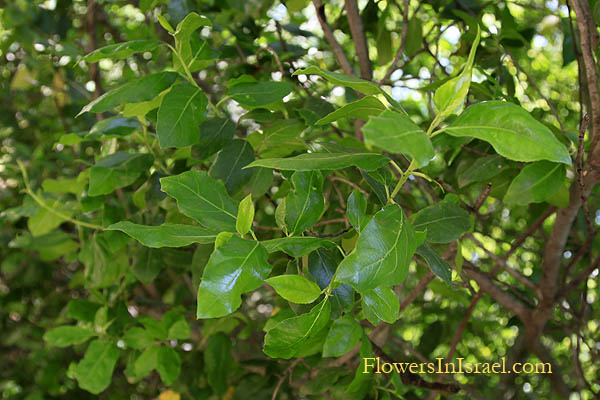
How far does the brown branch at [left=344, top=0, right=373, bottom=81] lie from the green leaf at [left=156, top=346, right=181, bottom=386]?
0.61 meters

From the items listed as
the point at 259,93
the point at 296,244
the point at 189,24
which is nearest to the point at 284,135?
the point at 259,93

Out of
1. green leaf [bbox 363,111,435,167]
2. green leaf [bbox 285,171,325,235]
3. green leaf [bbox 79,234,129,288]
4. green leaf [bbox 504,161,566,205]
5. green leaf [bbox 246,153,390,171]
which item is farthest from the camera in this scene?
green leaf [bbox 79,234,129,288]

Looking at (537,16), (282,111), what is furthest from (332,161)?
(537,16)

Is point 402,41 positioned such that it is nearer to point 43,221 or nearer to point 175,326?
point 175,326

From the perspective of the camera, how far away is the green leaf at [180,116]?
0.70 meters

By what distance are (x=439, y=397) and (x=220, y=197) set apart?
728mm

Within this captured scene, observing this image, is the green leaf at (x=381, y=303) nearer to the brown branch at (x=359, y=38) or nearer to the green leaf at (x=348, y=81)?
the green leaf at (x=348, y=81)

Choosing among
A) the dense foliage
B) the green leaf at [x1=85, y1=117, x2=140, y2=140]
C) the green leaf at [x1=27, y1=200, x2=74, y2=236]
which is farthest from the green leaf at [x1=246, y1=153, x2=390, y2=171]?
the green leaf at [x1=27, y1=200, x2=74, y2=236]

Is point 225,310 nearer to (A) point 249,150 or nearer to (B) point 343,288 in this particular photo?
(B) point 343,288

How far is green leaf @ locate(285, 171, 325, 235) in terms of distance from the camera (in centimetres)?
61

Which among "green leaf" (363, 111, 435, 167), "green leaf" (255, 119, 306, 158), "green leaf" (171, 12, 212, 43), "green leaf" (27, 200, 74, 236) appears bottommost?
"green leaf" (27, 200, 74, 236)

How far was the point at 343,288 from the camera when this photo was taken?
24.4 inches

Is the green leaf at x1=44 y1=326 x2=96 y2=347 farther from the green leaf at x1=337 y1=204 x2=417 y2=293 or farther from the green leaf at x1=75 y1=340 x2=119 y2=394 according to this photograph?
the green leaf at x1=337 y1=204 x2=417 y2=293

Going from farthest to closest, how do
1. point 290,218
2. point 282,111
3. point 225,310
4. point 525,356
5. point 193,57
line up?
point 525,356, point 282,111, point 193,57, point 290,218, point 225,310
